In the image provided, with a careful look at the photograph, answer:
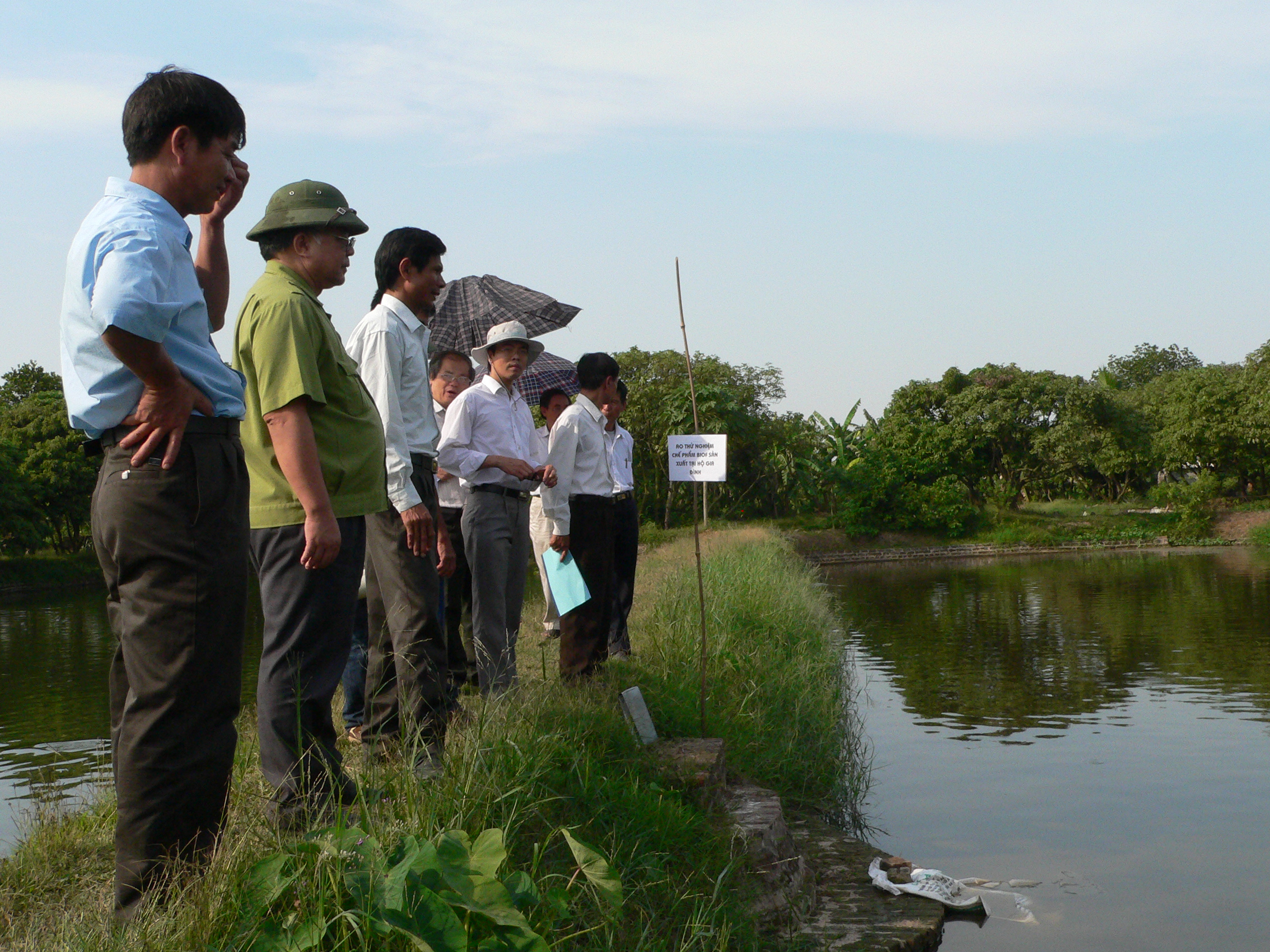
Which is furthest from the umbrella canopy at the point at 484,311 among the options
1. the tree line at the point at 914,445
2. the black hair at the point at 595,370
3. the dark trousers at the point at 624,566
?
the tree line at the point at 914,445

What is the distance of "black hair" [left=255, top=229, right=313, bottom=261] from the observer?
10.5 ft

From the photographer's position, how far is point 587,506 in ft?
17.7

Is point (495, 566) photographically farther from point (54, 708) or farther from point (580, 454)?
point (54, 708)

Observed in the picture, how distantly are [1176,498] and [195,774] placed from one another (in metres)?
40.4

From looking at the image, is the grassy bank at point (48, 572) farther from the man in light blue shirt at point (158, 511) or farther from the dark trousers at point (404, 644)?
the man in light blue shirt at point (158, 511)

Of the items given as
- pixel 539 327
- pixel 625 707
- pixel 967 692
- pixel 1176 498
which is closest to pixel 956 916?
pixel 625 707

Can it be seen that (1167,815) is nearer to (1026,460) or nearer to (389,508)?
(389,508)

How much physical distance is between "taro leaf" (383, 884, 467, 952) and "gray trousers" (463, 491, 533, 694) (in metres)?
2.37

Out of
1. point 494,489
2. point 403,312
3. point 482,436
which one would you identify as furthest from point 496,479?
point 403,312

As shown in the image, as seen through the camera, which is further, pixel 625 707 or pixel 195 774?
pixel 625 707

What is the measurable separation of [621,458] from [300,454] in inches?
189

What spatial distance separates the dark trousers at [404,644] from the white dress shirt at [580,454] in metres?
1.67

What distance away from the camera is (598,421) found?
561 centimetres

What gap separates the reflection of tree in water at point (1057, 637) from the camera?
10.3 metres
